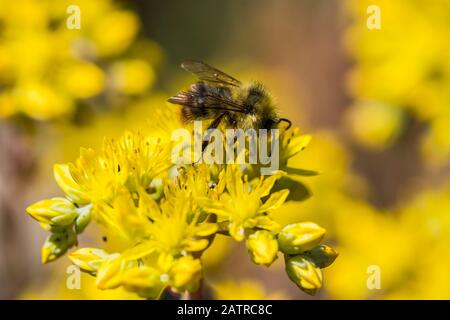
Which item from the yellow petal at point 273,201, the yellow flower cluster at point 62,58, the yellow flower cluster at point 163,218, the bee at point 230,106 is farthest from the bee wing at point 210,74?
the yellow flower cluster at point 62,58

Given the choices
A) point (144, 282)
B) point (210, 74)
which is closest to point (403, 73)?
point (210, 74)

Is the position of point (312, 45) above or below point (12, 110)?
above

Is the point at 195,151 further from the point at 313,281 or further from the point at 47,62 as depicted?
the point at 47,62

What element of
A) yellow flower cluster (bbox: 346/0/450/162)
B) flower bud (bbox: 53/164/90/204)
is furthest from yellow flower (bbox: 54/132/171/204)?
yellow flower cluster (bbox: 346/0/450/162)

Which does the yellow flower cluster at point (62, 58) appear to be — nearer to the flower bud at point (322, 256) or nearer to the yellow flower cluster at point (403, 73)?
the yellow flower cluster at point (403, 73)

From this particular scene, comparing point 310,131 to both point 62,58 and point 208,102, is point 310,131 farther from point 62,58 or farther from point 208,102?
point 208,102

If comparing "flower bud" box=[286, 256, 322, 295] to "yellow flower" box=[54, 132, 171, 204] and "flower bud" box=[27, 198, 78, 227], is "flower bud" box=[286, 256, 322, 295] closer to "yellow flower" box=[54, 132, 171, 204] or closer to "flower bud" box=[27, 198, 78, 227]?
"yellow flower" box=[54, 132, 171, 204]
